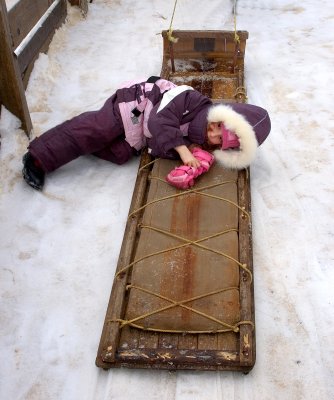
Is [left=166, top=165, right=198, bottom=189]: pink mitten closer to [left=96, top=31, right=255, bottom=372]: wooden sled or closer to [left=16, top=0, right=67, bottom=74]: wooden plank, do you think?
[left=96, top=31, right=255, bottom=372]: wooden sled

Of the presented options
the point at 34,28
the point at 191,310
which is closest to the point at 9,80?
the point at 34,28

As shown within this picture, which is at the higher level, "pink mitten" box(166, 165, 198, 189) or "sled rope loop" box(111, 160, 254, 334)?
"pink mitten" box(166, 165, 198, 189)

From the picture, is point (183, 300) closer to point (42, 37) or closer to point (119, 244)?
point (119, 244)

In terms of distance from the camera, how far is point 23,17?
3.67 m

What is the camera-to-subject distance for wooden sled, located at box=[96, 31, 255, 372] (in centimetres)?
193

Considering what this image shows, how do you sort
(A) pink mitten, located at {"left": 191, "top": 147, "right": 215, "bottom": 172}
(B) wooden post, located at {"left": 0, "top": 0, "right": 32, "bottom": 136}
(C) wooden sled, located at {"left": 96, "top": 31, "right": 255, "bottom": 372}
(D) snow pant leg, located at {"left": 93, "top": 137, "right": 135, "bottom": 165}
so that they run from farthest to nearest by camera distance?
(D) snow pant leg, located at {"left": 93, "top": 137, "right": 135, "bottom": 165} → (B) wooden post, located at {"left": 0, "top": 0, "right": 32, "bottom": 136} → (A) pink mitten, located at {"left": 191, "top": 147, "right": 215, "bottom": 172} → (C) wooden sled, located at {"left": 96, "top": 31, "right": 255, "bottom": 372}

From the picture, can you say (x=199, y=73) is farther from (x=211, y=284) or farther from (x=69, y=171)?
(x=211, y=284)

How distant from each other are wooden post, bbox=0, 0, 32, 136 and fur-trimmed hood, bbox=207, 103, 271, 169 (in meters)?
1.23

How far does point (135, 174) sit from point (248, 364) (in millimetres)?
1471

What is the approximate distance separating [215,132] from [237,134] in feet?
0.59

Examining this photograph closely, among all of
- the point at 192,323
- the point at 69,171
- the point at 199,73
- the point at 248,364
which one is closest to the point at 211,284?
the point at 192,323

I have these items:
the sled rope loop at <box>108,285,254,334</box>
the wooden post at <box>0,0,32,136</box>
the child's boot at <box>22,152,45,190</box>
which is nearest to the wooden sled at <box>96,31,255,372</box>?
the sled rope loop at <box>108,285,254,334</box>

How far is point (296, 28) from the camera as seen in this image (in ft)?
16.1

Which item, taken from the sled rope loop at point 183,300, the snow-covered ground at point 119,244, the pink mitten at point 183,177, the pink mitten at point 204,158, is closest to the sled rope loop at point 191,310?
the sled rope loop at point 183,300
